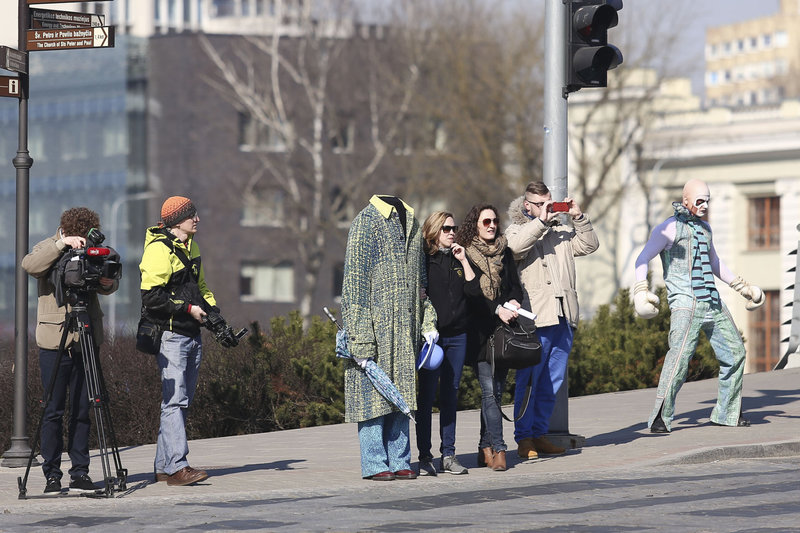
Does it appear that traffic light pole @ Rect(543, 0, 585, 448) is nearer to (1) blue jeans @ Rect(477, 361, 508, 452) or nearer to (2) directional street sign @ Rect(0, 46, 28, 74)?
(1) blue jeans @ Rect(477, 361, 508, 452)

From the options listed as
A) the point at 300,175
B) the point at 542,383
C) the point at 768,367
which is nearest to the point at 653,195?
the point at 768,367

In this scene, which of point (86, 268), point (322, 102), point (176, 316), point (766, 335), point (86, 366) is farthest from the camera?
point (322, 102)

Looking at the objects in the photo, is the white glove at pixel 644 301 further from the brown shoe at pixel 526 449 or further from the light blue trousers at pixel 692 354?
the brown shoe at pixel 526 449

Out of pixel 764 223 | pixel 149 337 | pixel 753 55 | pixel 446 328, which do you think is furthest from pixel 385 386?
pixel 753 55

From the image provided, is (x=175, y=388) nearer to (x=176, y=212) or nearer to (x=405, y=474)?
(x=176, y=212)

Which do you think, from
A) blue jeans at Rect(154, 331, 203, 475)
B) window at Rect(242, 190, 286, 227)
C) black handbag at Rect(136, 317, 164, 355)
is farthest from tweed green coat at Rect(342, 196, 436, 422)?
window at Rect(242, 190, 286, 227)

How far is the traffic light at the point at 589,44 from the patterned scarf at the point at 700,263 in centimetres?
128

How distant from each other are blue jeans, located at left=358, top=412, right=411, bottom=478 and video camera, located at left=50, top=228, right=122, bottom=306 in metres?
1.91

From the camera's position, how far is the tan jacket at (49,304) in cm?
952

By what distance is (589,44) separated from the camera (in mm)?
11852

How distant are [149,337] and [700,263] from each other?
4.75 metres

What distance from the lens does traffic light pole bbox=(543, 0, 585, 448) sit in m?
11.7

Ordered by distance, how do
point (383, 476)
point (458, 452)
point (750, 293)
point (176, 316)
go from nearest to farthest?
point (176, 316), point (383, 476), point (458, 452), point (750, 293)

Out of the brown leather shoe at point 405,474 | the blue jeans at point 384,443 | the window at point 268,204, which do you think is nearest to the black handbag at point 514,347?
the blue jeans at point 384,443
